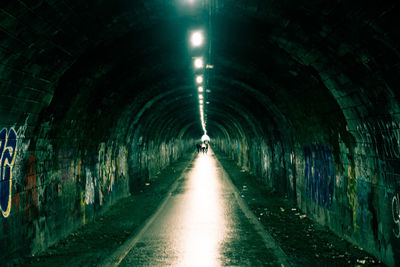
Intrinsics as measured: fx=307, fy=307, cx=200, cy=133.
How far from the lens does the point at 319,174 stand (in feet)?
28.3

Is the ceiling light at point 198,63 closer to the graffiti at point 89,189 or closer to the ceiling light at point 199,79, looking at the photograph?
the ceiling light at point 199,79

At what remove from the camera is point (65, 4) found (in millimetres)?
4367

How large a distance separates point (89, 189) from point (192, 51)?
517cm

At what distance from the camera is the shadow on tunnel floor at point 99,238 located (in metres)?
6.16

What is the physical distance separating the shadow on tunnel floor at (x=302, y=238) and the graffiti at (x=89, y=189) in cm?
Result: 518

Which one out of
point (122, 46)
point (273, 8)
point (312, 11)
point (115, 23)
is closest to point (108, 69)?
point (122, 46)

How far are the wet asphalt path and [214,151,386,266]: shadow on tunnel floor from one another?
31 cm

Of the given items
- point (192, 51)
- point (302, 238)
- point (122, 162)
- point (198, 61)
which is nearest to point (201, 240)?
point (302, 238)

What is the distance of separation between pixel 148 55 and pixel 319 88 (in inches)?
178

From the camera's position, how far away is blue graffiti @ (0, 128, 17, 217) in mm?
5363

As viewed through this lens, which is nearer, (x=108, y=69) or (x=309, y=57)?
(x=309, y=57)

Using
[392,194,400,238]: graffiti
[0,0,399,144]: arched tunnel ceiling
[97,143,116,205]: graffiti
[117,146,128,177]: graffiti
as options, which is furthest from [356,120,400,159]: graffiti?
[117,146,128,177]: graffiti

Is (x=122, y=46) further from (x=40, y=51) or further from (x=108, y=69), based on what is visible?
(x=40, y=51)

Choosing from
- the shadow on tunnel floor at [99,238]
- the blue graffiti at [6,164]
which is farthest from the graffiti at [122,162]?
the blue graffiti at [6,164]
